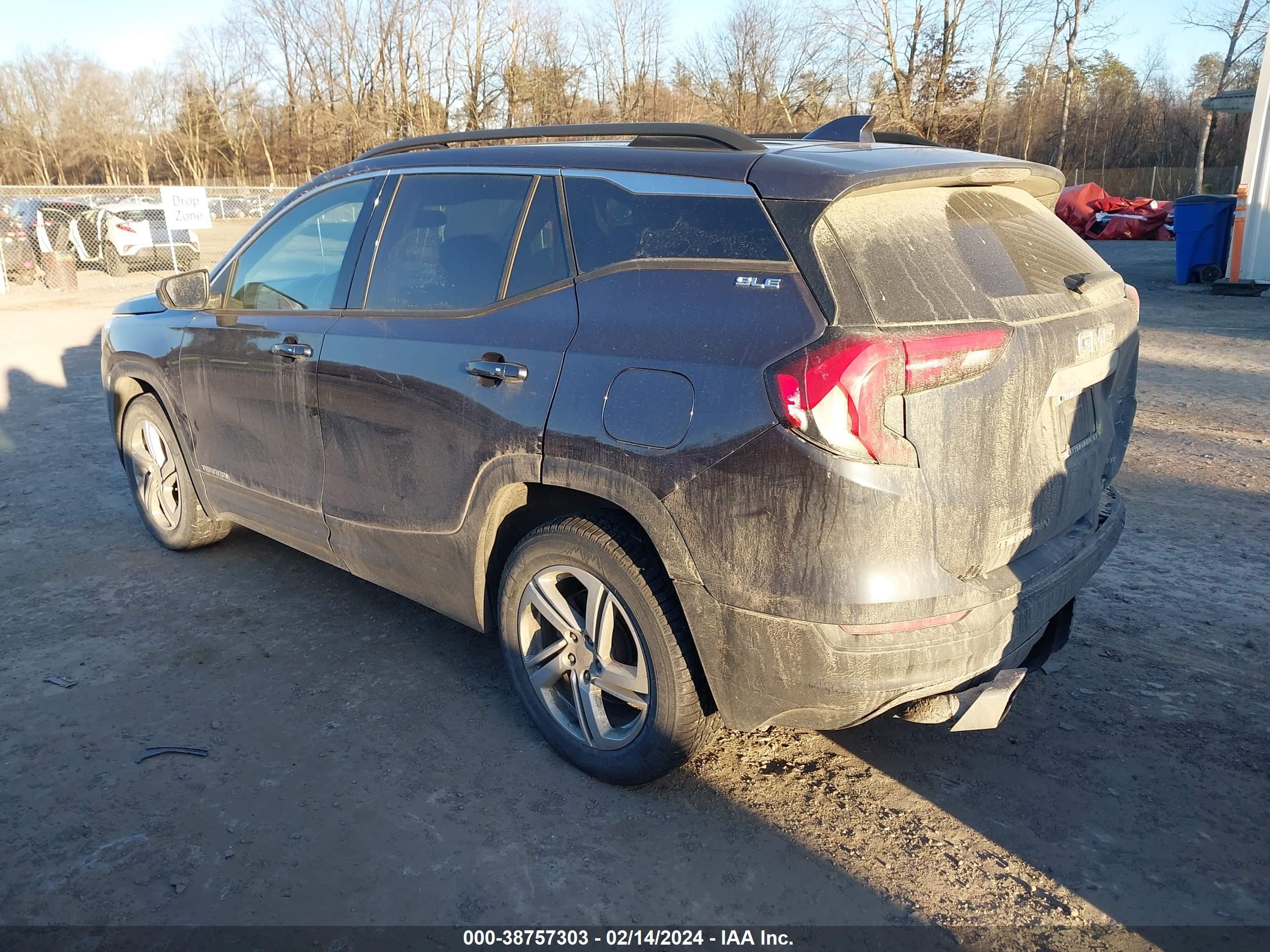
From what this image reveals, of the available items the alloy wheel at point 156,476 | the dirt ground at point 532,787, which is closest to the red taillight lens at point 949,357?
the dirt ground at point 532,787

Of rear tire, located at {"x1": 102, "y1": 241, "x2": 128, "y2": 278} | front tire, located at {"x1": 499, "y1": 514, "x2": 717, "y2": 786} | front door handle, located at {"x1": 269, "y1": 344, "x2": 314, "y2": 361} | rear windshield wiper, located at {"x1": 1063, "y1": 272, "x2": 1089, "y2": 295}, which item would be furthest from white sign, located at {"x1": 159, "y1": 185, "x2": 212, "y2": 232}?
rear windshield wiper, located at {"x1": 1063, "y1": 272, "x2": 1089, "y2": 295}

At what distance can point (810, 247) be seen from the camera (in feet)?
8.39

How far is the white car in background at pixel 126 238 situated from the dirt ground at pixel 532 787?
19928 mm

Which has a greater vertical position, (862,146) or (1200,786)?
(862,146)

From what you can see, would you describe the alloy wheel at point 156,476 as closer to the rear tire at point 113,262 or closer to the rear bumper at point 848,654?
the rear bumper at point 848,654

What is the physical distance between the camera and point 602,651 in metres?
3.06

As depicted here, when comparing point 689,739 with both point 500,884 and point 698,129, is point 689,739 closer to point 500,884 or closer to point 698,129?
point 500,884

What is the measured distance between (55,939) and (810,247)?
2689mm

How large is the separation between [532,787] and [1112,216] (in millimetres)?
30816

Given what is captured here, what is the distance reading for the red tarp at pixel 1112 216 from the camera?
2858 centimetres

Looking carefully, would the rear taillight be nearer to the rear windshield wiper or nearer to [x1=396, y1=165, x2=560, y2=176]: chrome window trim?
the rear windshield wiper

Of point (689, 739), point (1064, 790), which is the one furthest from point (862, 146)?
point (1064, 790)

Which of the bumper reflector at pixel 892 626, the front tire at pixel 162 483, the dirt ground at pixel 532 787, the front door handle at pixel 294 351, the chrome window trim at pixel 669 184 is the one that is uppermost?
the chrome window trim at pixel 669 184

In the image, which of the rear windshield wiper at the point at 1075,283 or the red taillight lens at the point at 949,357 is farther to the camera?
the rear windshield wiper at the point at 1075,283
